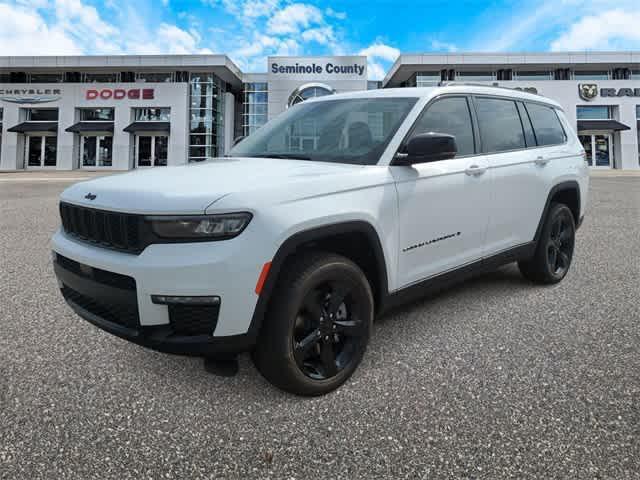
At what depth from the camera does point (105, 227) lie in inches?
86.8

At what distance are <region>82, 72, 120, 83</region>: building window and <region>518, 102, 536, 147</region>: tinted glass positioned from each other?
150ft

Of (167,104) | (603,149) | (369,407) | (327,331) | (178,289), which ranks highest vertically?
(167,104)

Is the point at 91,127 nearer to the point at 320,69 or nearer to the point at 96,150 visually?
the point at 96,150

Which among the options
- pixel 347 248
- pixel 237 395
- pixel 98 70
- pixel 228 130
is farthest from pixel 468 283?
pixel 98 70

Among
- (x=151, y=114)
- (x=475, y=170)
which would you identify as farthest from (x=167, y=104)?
(x=475, y=170)

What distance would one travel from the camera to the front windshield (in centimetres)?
280

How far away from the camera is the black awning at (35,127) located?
1554 inches

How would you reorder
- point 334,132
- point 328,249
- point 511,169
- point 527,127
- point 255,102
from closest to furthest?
point 328,249
point 334,132
point 511,169
point 527,127
point 255,102

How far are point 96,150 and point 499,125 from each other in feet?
141

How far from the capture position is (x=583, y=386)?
2.44 m

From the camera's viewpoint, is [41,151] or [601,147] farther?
[601,147]

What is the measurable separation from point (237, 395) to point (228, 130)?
44.1 meters

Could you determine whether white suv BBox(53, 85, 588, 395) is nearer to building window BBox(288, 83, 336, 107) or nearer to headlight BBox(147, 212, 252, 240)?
headlight BBox(147, 212, 252, 240)

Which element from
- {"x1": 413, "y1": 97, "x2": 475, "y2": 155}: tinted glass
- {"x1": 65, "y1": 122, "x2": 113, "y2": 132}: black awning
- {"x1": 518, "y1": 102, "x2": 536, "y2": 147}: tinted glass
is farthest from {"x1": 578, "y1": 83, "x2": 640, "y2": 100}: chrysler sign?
{"x1": 413, "y1": 97, "x2": 475, "y2": 155}: tinted glass
